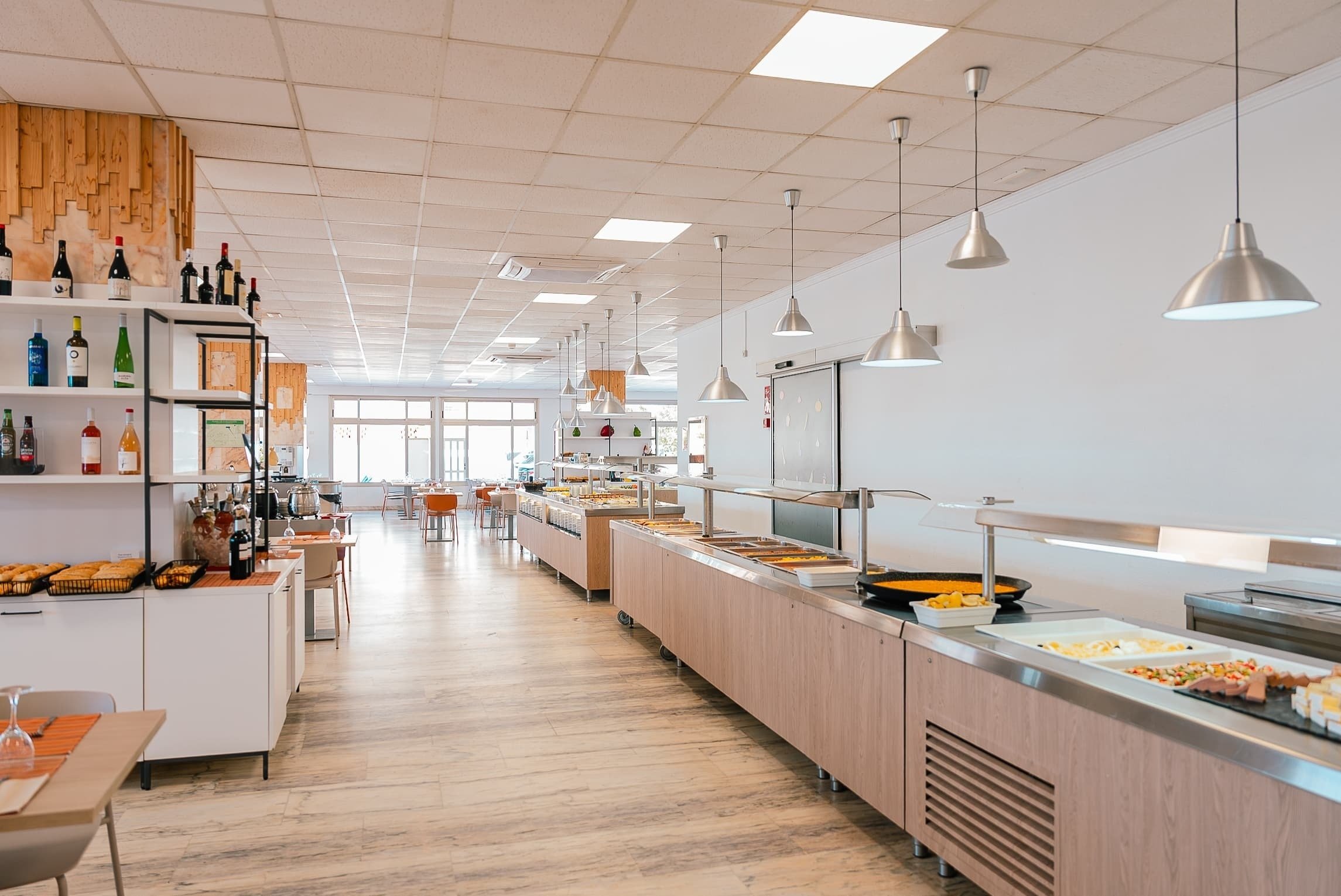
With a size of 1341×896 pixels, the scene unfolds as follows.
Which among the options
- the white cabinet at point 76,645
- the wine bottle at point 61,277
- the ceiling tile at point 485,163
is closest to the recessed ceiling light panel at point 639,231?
the ceiling tile at point 485,163

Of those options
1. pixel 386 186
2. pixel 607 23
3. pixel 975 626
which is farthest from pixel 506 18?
pixel 975 626

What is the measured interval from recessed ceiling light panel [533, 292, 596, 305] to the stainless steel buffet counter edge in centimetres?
561

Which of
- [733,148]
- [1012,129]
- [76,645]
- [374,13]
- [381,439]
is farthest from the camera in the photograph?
[381,439]

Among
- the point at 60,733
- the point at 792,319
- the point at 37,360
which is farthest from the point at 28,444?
the point at 792,319

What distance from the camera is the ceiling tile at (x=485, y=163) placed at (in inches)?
174

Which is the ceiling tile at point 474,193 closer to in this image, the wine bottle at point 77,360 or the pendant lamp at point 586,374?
the wine bottle at point 77,360

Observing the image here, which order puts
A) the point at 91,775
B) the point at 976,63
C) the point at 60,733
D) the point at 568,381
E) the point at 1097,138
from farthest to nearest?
the point at 568,381 < the point at 1097,138 < the point at 976,63 < the point at 60,733 < the point at 91,775

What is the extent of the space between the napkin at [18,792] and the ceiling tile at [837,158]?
4015 millimetres

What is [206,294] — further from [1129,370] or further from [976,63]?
[1129,370]

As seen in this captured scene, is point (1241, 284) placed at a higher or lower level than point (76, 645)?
higher

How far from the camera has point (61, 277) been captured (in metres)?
3.79

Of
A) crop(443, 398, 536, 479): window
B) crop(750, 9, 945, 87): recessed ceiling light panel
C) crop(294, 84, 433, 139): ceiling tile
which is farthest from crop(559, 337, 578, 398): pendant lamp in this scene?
crop(750, 9, 945, 87): recessed ceiling light panel

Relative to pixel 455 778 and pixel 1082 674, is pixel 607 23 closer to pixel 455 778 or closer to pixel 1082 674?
pixel 1082 674

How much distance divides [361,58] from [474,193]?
1741 millimetres
